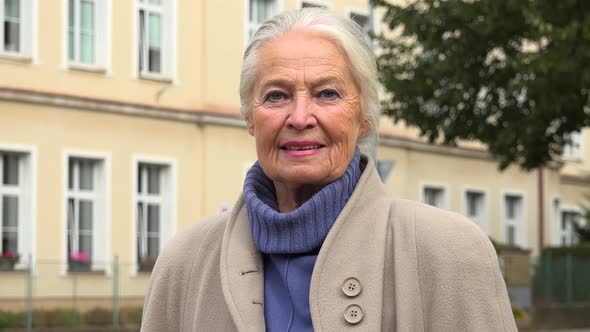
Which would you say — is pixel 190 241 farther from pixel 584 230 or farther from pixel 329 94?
pixel 584 230

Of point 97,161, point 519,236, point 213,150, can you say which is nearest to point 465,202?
point 519,236

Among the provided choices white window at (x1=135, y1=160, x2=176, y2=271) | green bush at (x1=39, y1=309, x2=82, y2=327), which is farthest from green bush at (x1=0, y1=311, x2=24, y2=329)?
white window at (x1=135, y1=160, x2=176, y2=271)

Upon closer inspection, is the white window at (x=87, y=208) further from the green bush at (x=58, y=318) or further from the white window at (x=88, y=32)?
the green bush at (x=58, y=318)

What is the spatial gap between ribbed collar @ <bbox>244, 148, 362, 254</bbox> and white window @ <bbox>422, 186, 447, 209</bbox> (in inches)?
1472

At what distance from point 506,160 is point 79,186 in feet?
31.0

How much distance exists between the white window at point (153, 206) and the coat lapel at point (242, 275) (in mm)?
28279

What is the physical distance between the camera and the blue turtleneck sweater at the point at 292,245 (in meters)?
3.28

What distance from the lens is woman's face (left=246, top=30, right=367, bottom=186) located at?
336 centimetres

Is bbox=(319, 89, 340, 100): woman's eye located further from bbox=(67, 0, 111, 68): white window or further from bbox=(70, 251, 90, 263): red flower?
bbox=(67, 0, 111, 68): white window

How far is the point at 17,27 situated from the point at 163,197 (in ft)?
15.9

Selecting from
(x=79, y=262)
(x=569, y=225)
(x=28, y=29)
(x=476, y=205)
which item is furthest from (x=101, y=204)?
(x=569, y=225)

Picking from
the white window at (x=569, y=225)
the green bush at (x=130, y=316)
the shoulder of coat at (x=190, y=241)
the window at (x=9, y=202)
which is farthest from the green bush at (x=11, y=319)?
the shoulder of coat at (x=190, y=241)

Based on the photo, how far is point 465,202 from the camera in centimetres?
4194

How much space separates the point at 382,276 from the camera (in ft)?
10.6
